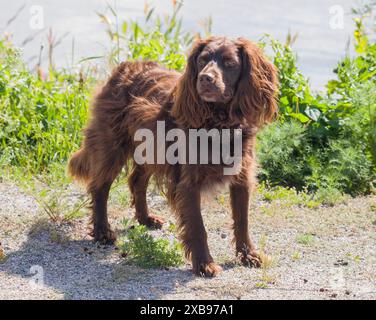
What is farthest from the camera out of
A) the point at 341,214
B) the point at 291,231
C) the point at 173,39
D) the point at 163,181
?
the point at 173,39

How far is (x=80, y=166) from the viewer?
20.4ft

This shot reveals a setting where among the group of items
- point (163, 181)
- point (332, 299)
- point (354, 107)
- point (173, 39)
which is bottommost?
point (332, 299)

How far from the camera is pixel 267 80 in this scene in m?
5.29

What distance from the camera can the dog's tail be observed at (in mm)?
6133

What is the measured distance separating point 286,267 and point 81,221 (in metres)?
1.89

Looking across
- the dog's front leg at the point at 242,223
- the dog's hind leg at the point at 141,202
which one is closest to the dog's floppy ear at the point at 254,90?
the dog's front leg at the point at 242,223

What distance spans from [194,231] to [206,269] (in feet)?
0.87

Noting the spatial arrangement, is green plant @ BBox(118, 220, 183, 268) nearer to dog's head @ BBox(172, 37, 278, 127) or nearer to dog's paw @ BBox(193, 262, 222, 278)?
dog's paw @ BBox(193, 262, 222, 278)

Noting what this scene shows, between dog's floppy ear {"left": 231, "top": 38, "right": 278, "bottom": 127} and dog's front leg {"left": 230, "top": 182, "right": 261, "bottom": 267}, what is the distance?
18.3 inches

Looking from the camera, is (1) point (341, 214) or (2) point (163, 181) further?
(1) point (341, 214)

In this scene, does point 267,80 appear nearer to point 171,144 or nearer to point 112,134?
point 171,144

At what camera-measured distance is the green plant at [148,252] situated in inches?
204

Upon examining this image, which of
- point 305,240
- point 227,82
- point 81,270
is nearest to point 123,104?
point 227,82

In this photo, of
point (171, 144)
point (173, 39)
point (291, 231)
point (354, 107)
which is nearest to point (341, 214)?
point (291, 231)
